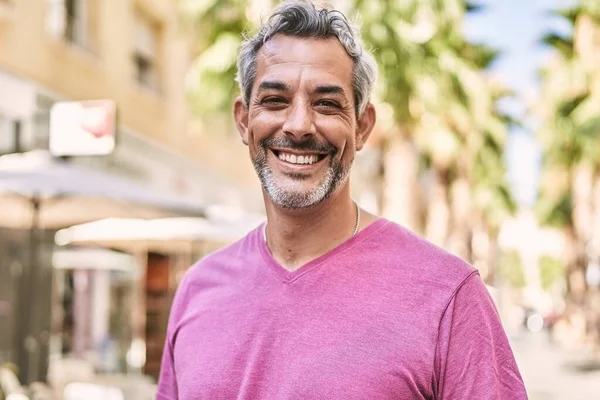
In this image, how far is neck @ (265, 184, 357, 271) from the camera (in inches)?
81.7

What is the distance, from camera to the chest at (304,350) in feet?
6.01

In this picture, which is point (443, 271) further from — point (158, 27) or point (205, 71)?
point (158, 27)

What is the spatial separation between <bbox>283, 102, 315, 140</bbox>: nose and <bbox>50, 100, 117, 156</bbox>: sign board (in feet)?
23.2

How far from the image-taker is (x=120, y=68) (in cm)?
1652

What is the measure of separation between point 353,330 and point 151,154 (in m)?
16.3

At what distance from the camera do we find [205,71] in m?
14.2

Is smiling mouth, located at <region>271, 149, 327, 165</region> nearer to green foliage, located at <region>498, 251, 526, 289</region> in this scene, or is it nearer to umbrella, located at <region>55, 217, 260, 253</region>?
umbrella, located at <region>55, 217, 260, 253</region>

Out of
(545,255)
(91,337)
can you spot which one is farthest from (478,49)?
(545,255)

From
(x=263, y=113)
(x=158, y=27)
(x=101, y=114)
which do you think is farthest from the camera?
(x=158, y=27)

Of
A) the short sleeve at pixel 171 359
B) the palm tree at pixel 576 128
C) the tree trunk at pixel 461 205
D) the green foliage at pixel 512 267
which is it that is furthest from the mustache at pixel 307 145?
the green foliage at pixel 512 267

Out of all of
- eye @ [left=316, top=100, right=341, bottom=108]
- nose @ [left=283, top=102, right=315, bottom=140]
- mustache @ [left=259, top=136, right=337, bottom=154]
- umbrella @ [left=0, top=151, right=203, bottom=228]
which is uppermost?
umbrella @ [left=0, top=151, right=203, bottom=228]

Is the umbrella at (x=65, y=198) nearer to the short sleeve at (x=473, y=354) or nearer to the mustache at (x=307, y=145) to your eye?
the mustache at (x=307, y=145)

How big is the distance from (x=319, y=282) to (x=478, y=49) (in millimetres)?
23011

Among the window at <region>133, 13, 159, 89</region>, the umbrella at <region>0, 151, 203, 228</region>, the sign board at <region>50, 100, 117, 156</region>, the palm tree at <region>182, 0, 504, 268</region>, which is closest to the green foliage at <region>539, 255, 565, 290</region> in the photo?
the window at <region>133, 13, 159, 89</region>
